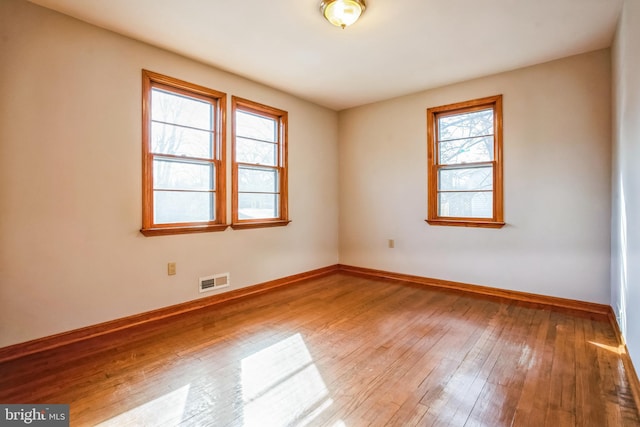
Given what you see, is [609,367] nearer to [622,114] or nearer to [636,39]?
[622,114]

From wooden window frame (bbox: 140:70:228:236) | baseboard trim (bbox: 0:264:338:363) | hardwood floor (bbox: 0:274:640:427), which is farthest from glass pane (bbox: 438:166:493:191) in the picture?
wooden window frame (bbox: 140:70:228:236)

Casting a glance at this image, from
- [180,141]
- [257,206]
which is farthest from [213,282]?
[180,141]

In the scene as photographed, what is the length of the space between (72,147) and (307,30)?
217cm

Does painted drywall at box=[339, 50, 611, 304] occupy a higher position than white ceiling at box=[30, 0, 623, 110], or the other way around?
white ceiling at box=[30, 0, 623, 110]

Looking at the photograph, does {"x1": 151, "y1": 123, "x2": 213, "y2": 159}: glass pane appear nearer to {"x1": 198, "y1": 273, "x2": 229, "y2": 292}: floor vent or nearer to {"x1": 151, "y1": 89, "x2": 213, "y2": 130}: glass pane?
{"x1": 151, "y1": 89, "x2": 213, "y2": 130}: glass pane

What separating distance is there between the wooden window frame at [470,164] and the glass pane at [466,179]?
0.07 m

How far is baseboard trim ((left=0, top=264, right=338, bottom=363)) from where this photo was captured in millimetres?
2268

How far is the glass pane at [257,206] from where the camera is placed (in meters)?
3.81

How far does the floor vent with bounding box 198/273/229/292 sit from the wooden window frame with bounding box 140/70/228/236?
529 millimetres

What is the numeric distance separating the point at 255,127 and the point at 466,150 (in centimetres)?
269

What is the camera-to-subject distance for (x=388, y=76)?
371 centimetres

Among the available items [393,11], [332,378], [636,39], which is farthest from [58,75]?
[636,39]

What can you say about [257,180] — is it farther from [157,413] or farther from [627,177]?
[627,177]

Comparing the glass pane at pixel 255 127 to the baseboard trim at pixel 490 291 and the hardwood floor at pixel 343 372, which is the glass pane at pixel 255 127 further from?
the baseboard trim at pixel 490 291
